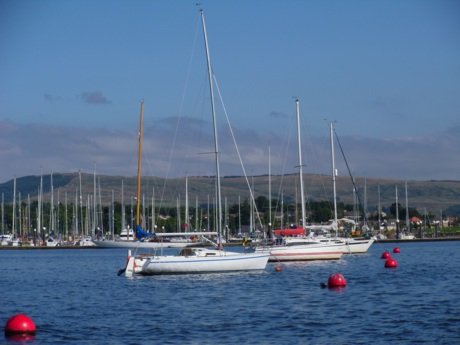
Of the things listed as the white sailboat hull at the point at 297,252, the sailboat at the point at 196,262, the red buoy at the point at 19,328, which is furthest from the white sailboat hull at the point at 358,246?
the red buoy at the point at 19,328

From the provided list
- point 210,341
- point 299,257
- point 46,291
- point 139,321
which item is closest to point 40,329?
point 139,321

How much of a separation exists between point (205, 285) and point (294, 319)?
50.8 ft

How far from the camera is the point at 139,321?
3806 cm

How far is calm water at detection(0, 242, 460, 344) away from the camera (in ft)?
109

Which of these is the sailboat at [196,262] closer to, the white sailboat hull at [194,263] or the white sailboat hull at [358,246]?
the white sailboat hull at [194,263]

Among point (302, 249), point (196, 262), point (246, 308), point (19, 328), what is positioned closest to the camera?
point (19, 328)

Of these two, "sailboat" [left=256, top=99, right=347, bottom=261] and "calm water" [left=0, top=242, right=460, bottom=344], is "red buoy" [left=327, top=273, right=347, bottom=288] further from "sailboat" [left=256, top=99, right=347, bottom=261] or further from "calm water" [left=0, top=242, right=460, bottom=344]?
"sailboat" [left=256, top=99, right=347, bottom=261]

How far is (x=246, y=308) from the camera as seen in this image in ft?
136

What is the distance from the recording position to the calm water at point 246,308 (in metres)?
33.3

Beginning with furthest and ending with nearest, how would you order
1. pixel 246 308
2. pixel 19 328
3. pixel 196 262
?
pixel 196 262 < pixel 246 308 < pixel 19 328

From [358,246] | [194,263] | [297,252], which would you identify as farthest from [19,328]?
[358,246]

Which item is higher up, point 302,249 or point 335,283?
point 302,249

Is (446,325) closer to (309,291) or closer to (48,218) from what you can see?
(309,291)

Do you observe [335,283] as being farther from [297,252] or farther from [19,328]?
[19,328]
